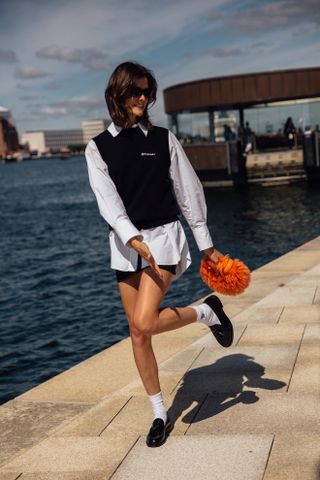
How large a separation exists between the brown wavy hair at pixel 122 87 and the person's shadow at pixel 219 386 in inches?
77.3

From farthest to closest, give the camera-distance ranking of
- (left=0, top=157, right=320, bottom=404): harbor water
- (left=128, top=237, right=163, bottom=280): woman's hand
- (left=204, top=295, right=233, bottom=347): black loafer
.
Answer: (left=0, top=157, right=320, bottom=404): harbor water, (left=204, top=295, right=233, bottom=347): black loafer, (left=128, top=237, right=163, bottom=280): woman's hand

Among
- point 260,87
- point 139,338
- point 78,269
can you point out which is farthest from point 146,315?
point 260,87

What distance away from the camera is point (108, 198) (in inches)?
142

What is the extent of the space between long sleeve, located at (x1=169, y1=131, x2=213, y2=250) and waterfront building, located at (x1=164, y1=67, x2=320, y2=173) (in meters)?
32.9

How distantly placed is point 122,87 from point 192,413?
7.08 feet

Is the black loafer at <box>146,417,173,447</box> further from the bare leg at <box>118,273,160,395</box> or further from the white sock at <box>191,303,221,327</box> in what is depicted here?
the white sock at <box>191,303,221,327</box>

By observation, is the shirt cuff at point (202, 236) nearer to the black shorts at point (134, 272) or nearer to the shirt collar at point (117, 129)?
the black shorts at point (134, 272)

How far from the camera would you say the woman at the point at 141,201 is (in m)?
3.61

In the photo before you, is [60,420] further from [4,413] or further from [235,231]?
[235,231]

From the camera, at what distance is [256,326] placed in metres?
6.62

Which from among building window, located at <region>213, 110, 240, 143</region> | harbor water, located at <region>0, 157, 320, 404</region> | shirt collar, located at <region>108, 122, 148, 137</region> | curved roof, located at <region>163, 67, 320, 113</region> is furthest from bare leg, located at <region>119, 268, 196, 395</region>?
curved roof, located at <region>163, 67, 320, 113</region>

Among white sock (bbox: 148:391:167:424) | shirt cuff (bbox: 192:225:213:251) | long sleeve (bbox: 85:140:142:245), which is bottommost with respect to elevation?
white sock (bbox: 148:391:167:424)

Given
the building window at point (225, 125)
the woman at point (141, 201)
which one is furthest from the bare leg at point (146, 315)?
the building window at point (225, 125)

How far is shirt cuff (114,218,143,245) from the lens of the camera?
352 centimetres
